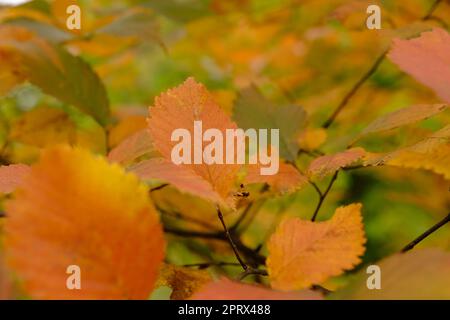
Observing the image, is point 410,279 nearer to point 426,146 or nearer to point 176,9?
point 426,146

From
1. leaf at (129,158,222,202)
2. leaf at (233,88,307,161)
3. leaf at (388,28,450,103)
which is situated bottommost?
leaf at (129,158,222,202)

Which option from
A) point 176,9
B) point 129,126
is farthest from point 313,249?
point 176,9

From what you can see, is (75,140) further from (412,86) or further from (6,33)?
(412,86)

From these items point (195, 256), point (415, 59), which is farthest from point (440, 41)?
point (195, 256)

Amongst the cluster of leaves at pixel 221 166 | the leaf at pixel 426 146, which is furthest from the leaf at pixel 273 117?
the leaf at pixel 426 146

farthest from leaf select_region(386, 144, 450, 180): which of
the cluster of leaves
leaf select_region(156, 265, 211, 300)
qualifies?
leaf select_region(156, 265, 211, 300)

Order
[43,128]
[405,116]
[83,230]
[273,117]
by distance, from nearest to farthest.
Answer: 1. [83,230]
2. [405,116]
3. [273,117]
4. [43,128]

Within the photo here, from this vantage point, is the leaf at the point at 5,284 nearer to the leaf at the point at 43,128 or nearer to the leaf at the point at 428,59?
the leaf at the point at 428,59

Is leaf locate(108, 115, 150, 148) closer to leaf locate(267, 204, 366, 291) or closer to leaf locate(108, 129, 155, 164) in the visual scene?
leaf locate(108, 129, 155, 164)
